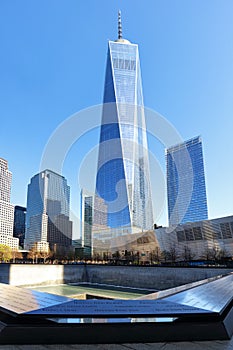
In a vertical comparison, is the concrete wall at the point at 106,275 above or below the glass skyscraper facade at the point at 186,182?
below

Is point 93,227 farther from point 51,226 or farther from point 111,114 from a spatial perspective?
point 111,114

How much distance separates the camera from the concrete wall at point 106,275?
3297 centimetres

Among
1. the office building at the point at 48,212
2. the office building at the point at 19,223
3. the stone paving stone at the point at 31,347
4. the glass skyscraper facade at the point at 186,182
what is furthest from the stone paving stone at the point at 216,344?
the office building at the point at 19,223

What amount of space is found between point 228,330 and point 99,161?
86.7 meters

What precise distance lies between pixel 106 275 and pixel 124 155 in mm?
41274

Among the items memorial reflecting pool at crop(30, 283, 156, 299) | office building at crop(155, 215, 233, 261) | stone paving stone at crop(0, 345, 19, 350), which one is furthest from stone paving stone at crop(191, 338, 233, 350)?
office building at crop(155, 215, 233, 261)

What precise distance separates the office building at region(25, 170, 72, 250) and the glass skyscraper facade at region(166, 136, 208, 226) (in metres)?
29.6

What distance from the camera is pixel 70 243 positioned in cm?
9956

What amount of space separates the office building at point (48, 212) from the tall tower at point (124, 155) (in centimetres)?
1317

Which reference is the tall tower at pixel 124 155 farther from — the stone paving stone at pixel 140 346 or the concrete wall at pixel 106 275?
the stone paving stone at pixel 140 346

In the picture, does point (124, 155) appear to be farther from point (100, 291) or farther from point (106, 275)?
point (100, 291)

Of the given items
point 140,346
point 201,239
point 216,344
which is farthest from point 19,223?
point 216,344

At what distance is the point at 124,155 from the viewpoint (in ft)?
261

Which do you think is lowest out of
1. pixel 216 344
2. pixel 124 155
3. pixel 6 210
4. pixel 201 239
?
pixel 216 344
